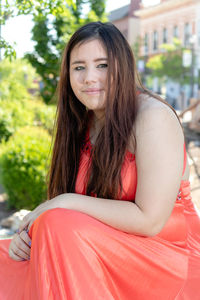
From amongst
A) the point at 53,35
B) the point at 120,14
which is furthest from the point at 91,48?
the point at 120,14

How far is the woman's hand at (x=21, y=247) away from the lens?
72.0 inches

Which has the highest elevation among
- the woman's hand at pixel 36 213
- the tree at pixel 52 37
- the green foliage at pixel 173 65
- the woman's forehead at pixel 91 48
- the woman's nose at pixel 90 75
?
the green foliage at pixel 173 65

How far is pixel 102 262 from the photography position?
160 centimetres

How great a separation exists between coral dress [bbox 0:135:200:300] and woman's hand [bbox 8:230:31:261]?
0.03 m

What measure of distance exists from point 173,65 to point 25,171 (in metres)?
25.9

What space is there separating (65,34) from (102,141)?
4.65 meters

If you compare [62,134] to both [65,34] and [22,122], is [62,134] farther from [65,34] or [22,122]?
[22,122]

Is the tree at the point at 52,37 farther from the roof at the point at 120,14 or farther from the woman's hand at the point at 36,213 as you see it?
the roof at the point at 120,14

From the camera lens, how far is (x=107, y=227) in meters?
1.67

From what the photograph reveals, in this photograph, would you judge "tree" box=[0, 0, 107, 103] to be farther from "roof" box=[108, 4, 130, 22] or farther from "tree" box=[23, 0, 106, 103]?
"roof" box=[108, 4, 130, 22]

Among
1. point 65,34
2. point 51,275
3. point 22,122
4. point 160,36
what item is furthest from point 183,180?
point 160,36

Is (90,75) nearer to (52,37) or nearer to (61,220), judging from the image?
(61,220)

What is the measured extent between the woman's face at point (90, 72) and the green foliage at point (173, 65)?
2756cm

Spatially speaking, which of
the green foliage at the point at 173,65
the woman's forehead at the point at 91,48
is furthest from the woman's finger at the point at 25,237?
the green foliage at the point at 173,65
